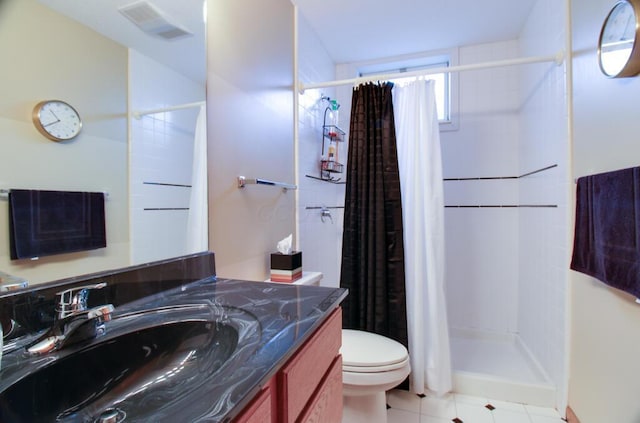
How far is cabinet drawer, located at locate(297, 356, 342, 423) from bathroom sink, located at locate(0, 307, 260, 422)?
0.27 metres

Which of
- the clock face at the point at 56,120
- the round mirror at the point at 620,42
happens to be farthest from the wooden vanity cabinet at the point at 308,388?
the round mirror at the point at 620,42

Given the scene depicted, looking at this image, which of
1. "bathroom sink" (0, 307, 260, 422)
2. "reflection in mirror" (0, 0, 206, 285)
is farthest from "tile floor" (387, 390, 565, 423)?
"reflection in mirror" (0, 0, 206, 285)

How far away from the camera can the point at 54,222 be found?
76cm

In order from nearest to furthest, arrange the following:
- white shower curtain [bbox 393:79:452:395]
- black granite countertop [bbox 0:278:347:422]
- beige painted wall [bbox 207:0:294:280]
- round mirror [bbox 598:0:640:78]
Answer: black granite countertop [bbox 0:278:347:422], round mirror [bbox 598:0:640:78], beige painted wall [bbox 207:0:294:280], white shower curtain [bbox 393:79:452:395]

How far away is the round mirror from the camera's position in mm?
1077

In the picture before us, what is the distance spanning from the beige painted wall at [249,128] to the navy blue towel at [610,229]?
1.45 metres

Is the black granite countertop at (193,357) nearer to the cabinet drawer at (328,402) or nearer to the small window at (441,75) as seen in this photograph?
the cabinet drawer at (328,402)

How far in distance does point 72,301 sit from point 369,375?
1135 millimetres

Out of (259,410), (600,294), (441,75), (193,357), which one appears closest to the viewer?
(259,410)

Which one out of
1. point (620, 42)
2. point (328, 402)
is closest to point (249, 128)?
point (328, 402)

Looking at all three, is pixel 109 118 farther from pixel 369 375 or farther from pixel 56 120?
pixel 369 375

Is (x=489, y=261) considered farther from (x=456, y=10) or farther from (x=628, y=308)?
(x=456, y=10)

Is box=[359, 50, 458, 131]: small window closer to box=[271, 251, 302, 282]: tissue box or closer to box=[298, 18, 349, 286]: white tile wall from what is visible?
box=[298, 18, 349, 286]: white tile wall

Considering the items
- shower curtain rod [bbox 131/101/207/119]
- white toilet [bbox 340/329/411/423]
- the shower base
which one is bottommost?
the shower base
